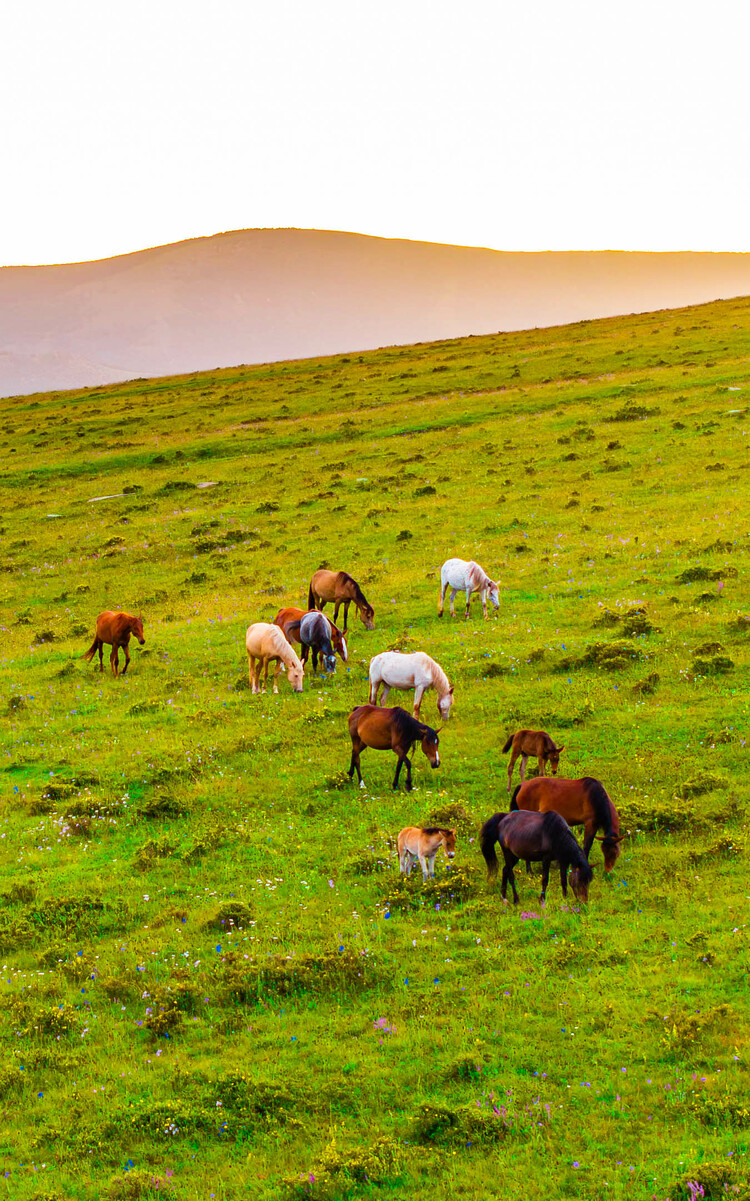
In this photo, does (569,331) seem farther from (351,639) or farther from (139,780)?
(139,780)

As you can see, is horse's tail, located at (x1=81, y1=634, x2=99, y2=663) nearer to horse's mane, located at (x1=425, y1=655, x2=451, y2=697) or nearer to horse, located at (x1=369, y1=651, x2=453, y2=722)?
horse, located at (x1=369, y1=651, x2=453, y2=722)

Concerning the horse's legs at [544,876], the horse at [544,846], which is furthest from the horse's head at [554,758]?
the horse's legs at [544,876]

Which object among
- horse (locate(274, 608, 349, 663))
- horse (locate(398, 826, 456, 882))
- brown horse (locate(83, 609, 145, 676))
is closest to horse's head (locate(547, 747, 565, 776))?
horse (locate(398, 826, 456, 882))

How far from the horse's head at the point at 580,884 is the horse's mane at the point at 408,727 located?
4.58 m

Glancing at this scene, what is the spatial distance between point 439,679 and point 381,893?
663 cm

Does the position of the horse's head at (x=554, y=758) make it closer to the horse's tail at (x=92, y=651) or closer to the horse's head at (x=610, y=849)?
the horse's head at (x=610, y=849)

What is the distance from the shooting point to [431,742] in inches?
682

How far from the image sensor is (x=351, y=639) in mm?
26922

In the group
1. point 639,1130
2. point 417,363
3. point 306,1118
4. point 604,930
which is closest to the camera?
point 639,1130

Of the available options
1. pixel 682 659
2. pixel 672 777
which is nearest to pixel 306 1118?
pixel 672 777

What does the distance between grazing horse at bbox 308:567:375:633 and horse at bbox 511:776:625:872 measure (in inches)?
496

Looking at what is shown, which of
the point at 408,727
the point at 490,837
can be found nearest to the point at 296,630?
the point at 408,727

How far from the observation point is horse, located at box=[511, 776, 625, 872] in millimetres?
13727

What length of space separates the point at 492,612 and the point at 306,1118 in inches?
745
